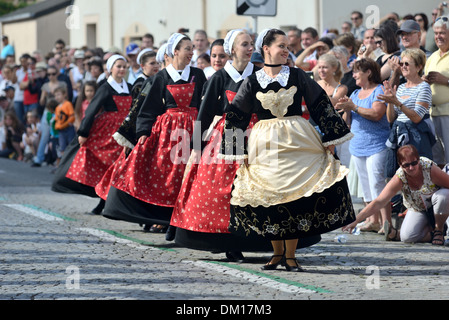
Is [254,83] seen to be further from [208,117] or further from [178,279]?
[178,279]

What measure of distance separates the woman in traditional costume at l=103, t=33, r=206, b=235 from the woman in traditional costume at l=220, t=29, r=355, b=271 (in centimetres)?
177

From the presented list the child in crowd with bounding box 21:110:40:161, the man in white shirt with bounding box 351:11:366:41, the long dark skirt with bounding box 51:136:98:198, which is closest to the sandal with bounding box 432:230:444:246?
the long dark skirt with bounding box 51:136:98:198

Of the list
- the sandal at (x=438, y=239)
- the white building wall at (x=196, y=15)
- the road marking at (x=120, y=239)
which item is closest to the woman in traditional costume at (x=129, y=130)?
the road marking at (x=120, y=239)

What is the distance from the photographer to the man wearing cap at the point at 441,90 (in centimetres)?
1030

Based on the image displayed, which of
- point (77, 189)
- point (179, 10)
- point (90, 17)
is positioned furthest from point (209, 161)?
point (90, 17)

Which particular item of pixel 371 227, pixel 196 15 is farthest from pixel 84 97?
pixel 196 15

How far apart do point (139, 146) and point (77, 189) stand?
8.27 ft

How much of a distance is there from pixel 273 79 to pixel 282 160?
24.7 inches

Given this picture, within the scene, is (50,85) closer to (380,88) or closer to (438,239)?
(380,88)

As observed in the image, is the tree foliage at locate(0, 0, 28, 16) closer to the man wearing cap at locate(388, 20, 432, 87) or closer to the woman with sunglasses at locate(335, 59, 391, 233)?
the man wearing cap at locate(388, 20, 432, 87)

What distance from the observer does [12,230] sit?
10492 mm

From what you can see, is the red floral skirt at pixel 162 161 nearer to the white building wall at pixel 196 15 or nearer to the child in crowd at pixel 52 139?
the white building wall at pixel 196 15

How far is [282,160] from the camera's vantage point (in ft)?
25.2

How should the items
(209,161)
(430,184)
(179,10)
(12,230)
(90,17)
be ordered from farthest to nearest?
(90,17) → (179,10) → (12,230) → (430,184) → (209,161)
